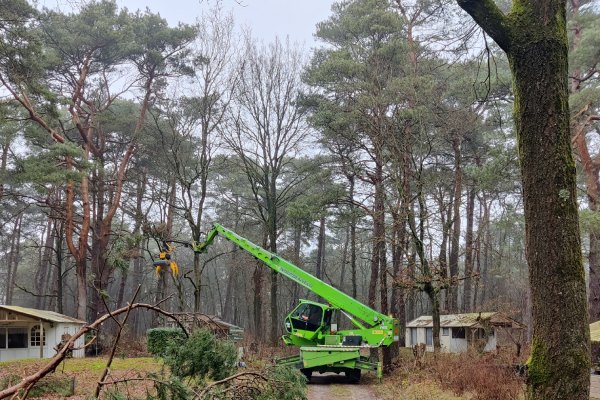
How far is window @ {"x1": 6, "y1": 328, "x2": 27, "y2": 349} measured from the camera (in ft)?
A: 74.7

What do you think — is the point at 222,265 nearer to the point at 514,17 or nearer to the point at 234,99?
the point at 234,99

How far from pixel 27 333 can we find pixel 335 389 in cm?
1601

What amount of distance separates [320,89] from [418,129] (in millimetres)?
6028

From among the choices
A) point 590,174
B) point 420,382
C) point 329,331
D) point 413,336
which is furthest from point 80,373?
point 413,336

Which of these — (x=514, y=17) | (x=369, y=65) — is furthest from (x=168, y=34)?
(x=514, y=17)

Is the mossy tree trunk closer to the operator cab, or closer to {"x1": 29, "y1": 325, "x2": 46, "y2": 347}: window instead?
the operator cab

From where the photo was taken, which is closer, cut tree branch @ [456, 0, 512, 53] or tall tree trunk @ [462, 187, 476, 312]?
cut tree branch @ [456, 0, 512, 53]

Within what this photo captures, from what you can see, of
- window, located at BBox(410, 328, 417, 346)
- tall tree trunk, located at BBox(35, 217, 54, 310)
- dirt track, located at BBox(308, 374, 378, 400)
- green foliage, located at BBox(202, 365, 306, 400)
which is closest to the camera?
green foliage, located at BBox(202, 365, 306, 400)

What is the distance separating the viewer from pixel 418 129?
1836 centimetres

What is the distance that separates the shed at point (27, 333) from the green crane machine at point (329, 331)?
36.6ft

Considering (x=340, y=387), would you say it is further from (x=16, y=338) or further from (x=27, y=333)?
(x=16, y=338)

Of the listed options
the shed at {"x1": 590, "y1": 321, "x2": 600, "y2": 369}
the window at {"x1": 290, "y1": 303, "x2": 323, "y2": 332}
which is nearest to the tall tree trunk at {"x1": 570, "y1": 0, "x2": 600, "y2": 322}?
the shed at {"x1": 590, "y1": 321, "x2": 600, "y2": 369}

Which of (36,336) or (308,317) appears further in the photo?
(36,336)

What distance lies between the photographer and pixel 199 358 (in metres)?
5.32
